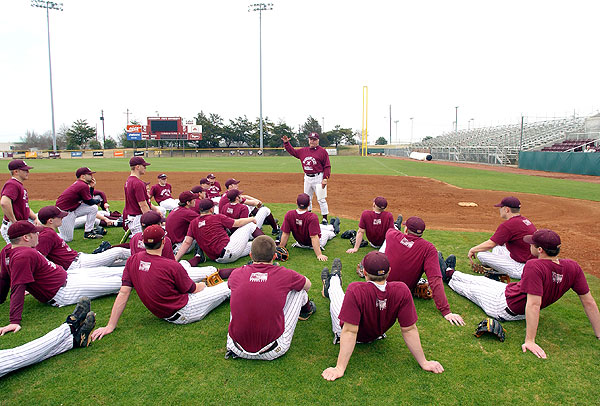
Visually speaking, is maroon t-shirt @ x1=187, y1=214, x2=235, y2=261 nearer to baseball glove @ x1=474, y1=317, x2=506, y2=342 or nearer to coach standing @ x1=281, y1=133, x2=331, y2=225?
coach standing @ x1=281, y1=133, x2=331, y2=225

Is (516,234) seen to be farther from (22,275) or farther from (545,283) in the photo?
(22,275)

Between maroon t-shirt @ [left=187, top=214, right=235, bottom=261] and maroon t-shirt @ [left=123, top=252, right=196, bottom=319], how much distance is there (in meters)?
1.99

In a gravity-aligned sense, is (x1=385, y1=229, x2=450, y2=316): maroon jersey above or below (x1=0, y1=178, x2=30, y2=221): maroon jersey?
below

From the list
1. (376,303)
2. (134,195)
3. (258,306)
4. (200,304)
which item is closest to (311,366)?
(258,306)

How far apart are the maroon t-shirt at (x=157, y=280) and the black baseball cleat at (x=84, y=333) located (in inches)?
18.4

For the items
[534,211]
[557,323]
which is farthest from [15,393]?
[534,211]

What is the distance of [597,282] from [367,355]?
432 centimetres

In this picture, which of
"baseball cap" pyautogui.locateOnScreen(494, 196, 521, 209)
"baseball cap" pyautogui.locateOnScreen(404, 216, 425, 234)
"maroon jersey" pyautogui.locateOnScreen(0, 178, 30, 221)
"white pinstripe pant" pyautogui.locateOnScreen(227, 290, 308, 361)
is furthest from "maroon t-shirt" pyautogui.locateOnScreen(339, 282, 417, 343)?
"maroon jersey" pyautogui.locateOnScreen(0, 178, 30, 221)

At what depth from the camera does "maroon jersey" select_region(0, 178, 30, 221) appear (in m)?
6.30

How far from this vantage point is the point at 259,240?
343 centimetres

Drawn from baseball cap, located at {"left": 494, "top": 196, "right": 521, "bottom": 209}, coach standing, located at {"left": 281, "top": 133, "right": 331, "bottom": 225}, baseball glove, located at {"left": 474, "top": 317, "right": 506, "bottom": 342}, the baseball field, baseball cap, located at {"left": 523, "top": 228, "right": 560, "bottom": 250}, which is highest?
coach standing, located at {"left": 281, "top": 133, "right": 331, "bottom": 225}

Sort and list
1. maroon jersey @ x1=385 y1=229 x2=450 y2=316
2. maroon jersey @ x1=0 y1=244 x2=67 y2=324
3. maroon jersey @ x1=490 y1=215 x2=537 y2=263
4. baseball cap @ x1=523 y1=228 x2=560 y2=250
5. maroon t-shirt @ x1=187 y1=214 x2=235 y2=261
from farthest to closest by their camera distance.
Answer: maroon t-shirt @ x1=187 y1=214 x2=235 y2=261, maroon jersey @ x1=490 y1=215 x2=537 y2=263, maroon jersey @ x1=385 y1=229 x2=450 y2=316, maroon jersey @ x1=0 y1=244 x2=67 y2=324, baseball cap @ x1=523 y1=228 x2=560 y2=250

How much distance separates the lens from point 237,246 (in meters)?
6.21

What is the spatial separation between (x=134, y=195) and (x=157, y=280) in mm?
3949
